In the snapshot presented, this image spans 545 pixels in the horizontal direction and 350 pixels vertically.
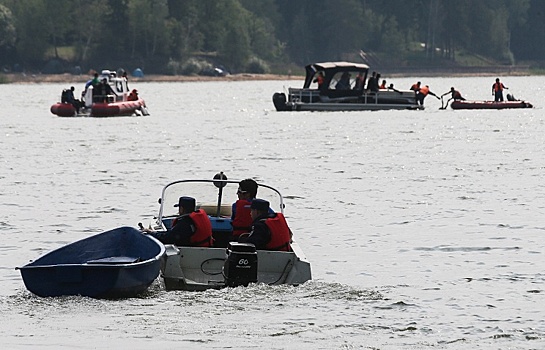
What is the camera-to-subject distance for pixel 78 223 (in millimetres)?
26000

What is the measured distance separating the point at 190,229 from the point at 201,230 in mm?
157

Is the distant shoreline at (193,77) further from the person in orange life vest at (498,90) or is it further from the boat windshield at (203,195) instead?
the boat windshield at (203,195)

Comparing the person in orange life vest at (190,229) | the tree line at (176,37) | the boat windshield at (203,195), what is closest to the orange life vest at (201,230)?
the person in orange life vest at (190,229)

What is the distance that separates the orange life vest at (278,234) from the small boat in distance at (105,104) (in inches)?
1882

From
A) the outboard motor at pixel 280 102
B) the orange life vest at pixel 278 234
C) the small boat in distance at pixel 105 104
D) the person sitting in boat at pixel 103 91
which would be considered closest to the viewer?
the orange life vest at pixel 278 234

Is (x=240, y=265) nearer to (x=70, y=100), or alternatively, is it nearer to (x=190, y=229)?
(x=190, y=229)

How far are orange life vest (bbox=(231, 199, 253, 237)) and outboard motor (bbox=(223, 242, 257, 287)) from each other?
103cm

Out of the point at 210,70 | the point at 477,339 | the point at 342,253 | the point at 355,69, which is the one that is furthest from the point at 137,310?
the point at 210,70

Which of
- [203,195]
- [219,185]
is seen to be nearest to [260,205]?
[219,185]

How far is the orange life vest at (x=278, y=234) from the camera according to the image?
17.5 meters

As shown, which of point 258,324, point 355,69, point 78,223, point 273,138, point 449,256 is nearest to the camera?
point 258,324

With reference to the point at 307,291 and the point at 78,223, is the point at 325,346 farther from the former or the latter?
the point at 78,223

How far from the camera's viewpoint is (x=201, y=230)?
1789cm

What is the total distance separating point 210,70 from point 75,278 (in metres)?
148
